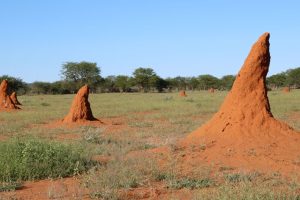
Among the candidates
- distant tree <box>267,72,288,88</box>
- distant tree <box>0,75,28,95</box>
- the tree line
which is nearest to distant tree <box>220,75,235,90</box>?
the tree line

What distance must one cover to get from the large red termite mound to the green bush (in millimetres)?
2190

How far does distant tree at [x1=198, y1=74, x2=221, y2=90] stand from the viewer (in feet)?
261

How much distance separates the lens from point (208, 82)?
79.6 metres

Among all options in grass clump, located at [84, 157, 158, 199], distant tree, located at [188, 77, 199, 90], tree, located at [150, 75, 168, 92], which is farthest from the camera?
distant tree, located at [188, 77, 199, 90]

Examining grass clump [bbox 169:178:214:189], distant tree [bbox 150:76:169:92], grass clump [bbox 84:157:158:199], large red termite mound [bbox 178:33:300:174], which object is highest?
distant tree [bbox 150:76:169:92]

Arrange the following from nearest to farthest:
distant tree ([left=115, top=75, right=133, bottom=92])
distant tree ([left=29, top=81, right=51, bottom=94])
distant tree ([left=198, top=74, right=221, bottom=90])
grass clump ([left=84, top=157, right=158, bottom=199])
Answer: grass clump ([left=84, top=157, right=158, bottom=199]), distant tree ([left=29, top=81, right=51, bottom=94]), distant tree ([left=115, top=75, right=133, bottom=92]), distant tree ([left=198, top=74, right=221, bottom=90])

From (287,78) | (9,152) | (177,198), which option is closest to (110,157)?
(9,152)

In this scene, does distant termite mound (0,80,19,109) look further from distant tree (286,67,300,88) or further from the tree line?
distant tree (286,67,300,88)

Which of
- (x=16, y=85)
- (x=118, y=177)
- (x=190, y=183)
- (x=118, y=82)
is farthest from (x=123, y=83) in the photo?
(x=190, y=183)

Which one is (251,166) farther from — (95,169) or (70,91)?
(70,91)

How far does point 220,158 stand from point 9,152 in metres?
4.06

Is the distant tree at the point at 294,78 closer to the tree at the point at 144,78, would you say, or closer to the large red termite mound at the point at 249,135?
the tree at the point at 144,78

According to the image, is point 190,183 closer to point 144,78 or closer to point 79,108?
point 79,108

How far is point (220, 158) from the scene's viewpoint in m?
8.59
